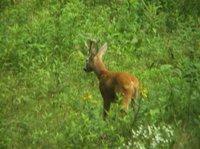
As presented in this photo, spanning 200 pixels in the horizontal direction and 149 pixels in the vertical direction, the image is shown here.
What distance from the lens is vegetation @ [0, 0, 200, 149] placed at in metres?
8.81

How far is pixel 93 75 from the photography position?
13219mm

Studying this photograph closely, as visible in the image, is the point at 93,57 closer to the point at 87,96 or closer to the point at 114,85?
the point at 87,96

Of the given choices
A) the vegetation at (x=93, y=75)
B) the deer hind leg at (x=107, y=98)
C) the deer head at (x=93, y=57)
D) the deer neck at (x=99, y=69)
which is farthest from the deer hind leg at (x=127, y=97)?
the deer head at (x=93, y=57)

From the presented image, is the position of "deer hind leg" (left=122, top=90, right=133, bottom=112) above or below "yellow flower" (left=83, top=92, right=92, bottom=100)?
above

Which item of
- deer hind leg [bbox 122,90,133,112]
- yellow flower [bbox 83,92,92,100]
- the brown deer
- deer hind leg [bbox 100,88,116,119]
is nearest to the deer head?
the brown deer

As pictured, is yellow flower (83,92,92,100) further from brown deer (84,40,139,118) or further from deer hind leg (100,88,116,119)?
deer hind leg (100,88,116,119)

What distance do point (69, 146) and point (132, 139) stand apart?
1060 millimetres

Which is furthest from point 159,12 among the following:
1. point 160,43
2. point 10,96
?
Answer: point 10,96

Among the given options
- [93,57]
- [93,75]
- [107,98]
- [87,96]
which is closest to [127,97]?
[107,98]

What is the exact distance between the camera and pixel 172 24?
15633mm

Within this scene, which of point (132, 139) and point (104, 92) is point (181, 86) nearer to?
point (132, 139)

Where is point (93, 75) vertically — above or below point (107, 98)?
below

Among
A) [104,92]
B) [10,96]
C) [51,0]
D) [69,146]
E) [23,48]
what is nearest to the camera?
[69,146]

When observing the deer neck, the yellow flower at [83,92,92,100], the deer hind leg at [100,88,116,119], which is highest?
the deer neck
